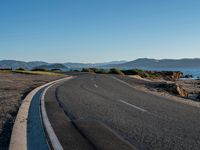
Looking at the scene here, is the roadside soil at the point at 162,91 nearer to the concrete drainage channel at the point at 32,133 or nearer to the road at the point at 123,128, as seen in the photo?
the road at the point at 123,128

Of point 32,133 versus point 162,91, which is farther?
point 162,91

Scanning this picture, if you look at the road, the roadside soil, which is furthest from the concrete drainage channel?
the roadside soil

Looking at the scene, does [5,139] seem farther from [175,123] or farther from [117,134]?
[175,123]

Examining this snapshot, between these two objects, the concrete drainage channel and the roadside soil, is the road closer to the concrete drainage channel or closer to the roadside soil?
the concrete drainage channel

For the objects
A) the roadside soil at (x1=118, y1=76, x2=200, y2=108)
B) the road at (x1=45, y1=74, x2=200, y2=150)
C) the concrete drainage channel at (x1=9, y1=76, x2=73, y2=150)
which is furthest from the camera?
the roadside soil at (x1=118, y1=76, x2=200, y2=108)

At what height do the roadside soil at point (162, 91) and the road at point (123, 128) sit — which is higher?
the road at point (123, 128)

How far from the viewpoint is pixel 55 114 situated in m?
9.96

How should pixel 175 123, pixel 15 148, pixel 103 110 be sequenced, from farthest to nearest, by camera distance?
pixel 103 110 → pixel 175 123 → pixel 15 148

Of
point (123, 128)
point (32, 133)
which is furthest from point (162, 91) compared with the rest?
point (32, 133)

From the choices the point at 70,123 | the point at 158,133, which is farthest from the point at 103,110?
the point at 158,133

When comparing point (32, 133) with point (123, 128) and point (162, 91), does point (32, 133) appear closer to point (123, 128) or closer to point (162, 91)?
point (123, 128)

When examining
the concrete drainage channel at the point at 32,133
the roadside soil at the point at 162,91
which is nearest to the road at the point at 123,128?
the concrete drainage channel at the point at 32,133

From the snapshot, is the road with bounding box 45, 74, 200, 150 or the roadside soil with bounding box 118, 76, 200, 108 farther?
the roadside soil with bounding box 118, 76, 200, 108

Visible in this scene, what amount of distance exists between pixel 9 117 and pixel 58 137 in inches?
123
